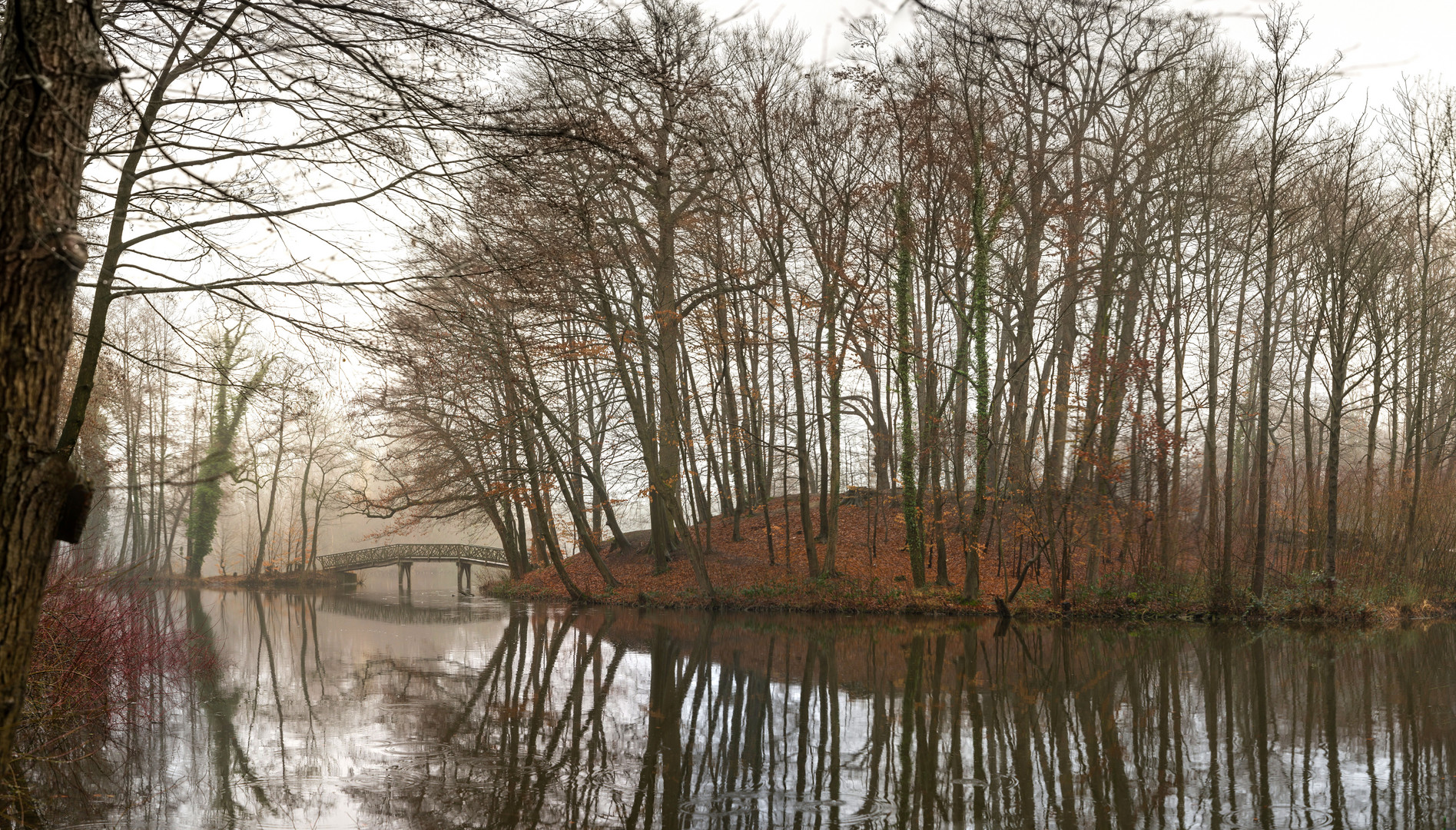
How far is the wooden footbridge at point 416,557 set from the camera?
37656 mm

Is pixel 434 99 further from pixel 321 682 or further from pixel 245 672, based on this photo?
pixel 245 672

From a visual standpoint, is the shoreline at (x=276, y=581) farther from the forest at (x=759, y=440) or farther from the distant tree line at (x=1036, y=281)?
the distant tree line at (x=1036, y=281)

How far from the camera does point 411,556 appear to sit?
40.8 m

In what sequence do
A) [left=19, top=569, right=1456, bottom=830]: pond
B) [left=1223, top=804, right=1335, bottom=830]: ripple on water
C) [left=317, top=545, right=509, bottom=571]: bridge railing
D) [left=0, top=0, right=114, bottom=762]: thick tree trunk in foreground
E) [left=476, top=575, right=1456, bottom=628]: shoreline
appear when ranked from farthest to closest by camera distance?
[left=317, top=545, right=509, bottom=571]: bridge railing < [left=476, top=575, right=1456, bottom=628]: shoreline < [left=19, top=569, right=1456, bottom=830]: pond < [left=1223, top=804, right=1335, bottom=830]: ripple on water < [left=0, top=0, right=114, bottom=762]: thick tree trunk in foreground

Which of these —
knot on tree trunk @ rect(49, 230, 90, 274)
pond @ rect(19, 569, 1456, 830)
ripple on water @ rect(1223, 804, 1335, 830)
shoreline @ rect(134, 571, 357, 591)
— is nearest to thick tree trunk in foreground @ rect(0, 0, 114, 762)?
knot on tree trunk @ rect(49, 230, 90, 274)

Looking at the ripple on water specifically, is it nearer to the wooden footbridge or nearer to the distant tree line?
the distant tree line

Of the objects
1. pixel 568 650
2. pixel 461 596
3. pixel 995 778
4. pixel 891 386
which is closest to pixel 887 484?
pixel 891 386

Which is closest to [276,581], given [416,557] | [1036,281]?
[416,557]

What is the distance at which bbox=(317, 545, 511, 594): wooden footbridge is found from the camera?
3766cm

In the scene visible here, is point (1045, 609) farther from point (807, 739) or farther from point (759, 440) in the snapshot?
point (807, 739)

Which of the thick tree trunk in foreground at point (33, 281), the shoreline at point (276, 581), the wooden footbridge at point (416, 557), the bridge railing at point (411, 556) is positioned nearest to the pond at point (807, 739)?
the thick tree trunk in foreground at point (33, 281)

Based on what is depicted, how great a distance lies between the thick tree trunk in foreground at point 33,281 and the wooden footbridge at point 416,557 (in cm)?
3367

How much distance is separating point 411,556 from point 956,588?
28528mm

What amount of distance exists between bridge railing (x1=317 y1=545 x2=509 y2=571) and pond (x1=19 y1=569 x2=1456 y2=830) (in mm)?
24415
